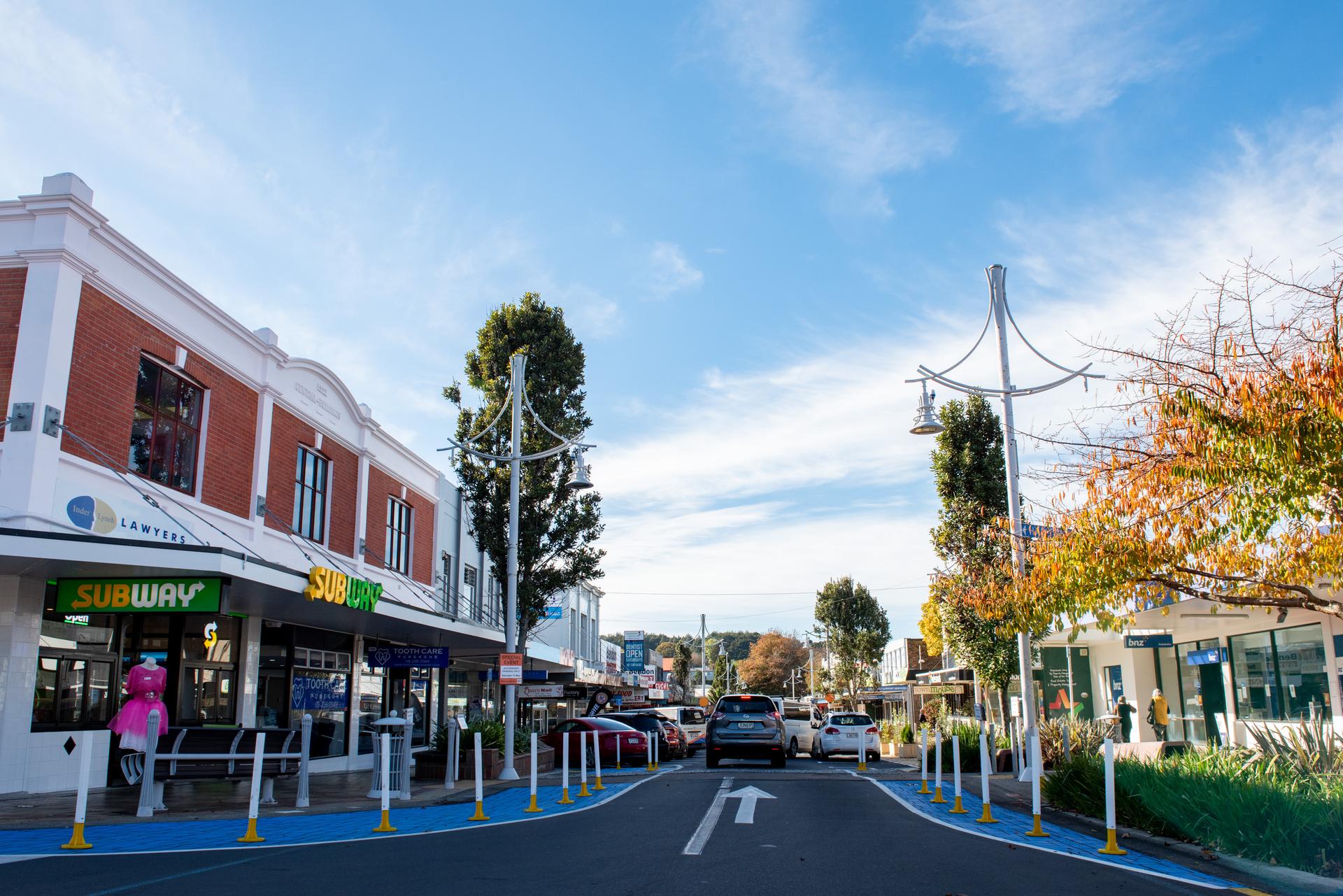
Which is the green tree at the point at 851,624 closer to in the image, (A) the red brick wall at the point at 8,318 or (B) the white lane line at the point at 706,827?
(B) the white lane line at the point at 706,827

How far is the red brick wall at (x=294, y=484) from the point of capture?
21938 mm

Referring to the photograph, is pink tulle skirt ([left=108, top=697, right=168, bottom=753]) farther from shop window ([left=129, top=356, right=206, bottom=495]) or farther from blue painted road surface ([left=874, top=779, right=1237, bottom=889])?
blue painted road surface ([left=874, top=779, right=1237, bottom=889])

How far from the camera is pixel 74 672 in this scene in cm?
1639

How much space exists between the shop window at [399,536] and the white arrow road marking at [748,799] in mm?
14880

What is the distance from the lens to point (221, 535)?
63.4ft

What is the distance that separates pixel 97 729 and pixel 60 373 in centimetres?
575

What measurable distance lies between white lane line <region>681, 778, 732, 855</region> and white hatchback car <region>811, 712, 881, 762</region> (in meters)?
13.0

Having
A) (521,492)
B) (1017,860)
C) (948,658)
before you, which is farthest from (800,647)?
(1017,860)

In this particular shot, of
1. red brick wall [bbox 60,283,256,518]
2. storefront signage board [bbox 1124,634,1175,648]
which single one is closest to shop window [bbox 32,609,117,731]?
red brick wall [bbox 60,283,256,518]

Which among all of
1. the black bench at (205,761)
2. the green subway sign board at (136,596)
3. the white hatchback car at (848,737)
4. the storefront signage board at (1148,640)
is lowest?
the white hatchback car at (848,737)

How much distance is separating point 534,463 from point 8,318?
15.2 meters

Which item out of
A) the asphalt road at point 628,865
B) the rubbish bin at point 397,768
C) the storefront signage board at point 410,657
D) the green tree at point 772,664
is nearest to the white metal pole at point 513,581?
the storefront signage board at point 410,657

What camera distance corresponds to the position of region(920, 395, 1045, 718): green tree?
24.0 metres

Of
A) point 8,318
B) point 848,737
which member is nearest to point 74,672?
point 8,318
